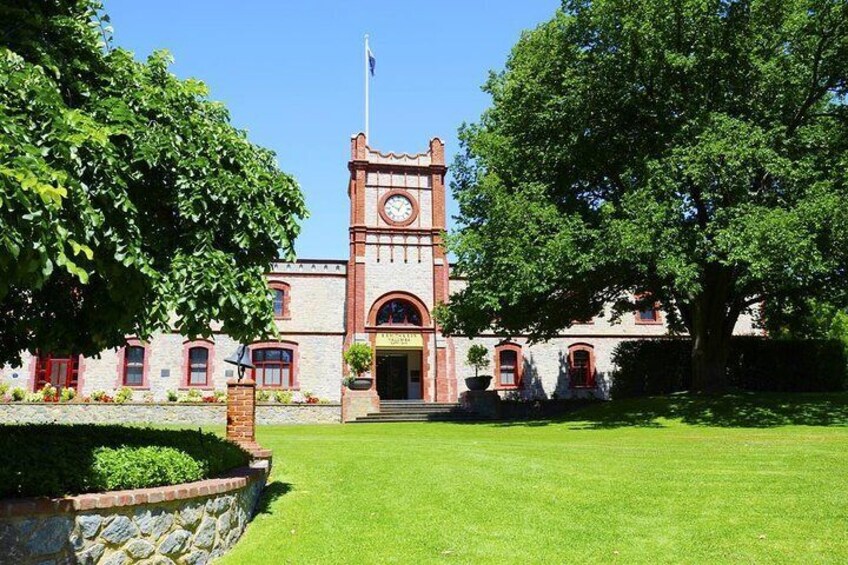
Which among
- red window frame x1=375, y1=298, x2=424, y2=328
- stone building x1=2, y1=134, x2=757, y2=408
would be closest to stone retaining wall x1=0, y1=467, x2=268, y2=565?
stone building x1=2, y1=134, x2=757, y2=408

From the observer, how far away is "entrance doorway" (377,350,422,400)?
31141 millimetres

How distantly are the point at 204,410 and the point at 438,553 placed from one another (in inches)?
750

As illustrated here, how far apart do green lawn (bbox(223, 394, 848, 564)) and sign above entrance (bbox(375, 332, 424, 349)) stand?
51.5 ft

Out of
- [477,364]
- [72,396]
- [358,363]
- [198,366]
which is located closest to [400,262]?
[358,363]

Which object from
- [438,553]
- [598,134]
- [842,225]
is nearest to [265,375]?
[598,134]

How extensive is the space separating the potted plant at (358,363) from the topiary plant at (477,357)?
434 centimetres

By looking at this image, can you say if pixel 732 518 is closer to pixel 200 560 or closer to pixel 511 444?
pixel 200 560

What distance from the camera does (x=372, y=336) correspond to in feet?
95.3

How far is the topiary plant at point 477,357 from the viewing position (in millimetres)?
28266

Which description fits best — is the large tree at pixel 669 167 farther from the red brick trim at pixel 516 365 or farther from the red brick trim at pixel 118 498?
the red brick trim at pixel 118 498

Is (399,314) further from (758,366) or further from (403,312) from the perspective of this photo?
(758,366)

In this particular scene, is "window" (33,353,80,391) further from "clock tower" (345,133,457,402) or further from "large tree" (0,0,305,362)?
"large tree" (0,0,305,362)

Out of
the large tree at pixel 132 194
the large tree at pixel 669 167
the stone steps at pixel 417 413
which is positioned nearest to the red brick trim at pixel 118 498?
the large tree at pixel 132 194

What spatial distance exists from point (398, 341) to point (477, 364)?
3507mm
